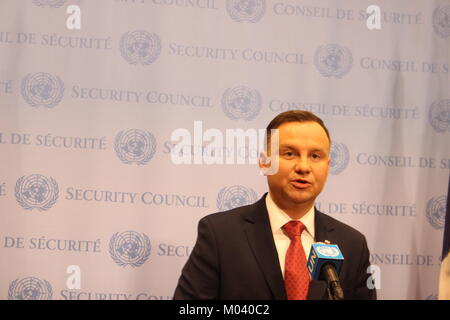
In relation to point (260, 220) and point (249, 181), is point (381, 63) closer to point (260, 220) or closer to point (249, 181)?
point (249, 181)

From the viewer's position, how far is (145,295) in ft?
11.1

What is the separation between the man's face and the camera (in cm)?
228

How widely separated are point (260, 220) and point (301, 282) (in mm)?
360

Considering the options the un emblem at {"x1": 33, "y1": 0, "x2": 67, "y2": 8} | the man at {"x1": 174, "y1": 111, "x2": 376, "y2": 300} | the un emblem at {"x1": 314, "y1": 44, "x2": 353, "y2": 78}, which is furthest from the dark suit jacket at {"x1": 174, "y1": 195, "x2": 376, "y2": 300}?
the un emblem at {"x1": 33, "y1": 0, "x2": 67, "y2": 8}

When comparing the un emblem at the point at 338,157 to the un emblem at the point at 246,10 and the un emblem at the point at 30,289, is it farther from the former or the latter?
the un emblem at the point at 30,289

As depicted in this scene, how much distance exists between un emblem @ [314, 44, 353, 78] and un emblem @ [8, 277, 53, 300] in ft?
8.30

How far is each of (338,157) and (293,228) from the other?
4.62 feet

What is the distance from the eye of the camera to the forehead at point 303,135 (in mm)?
2305

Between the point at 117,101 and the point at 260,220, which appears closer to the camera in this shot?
the point at 260,220

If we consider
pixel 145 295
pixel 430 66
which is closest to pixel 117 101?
pixel 145 295

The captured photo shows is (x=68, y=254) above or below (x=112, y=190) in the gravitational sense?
below

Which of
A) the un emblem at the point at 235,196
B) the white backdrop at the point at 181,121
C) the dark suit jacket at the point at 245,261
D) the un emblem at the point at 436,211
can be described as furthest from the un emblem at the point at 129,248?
the un emblem at the point at 436,211

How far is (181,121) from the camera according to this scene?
137 inches

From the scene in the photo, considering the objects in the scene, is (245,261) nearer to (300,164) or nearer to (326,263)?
(300,164)
